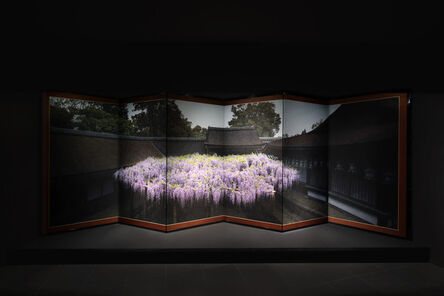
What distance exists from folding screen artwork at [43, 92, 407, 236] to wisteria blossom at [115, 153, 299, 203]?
0.05 feet

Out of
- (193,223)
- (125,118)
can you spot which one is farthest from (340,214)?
(125,118)

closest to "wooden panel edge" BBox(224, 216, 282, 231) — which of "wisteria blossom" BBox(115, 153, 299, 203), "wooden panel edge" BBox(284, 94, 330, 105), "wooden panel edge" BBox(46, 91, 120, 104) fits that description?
"wisteria blossom" BBox(115, 153, 299, 203)

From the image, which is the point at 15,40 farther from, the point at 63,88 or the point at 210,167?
the point at 210,167

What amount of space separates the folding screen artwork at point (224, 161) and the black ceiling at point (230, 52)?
26 centimetres

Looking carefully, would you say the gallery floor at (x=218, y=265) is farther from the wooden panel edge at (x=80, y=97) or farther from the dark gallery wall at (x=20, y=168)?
the wooden panel edge at (x=80, y=97)

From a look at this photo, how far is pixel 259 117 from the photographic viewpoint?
339 cm

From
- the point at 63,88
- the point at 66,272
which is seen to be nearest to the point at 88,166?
the point at 63,88

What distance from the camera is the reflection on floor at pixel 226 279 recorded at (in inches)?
87.1

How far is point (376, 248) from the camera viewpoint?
9.09ft

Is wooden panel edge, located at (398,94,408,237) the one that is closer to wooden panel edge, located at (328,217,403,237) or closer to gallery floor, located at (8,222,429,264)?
wooden panel edge, located at (328,217,403,237)

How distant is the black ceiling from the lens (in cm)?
242

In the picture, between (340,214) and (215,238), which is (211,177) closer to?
(215,238)

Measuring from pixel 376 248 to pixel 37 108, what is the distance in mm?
4596

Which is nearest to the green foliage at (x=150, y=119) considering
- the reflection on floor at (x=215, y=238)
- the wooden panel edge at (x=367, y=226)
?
the reflection on floor at (x=215, y=238)
